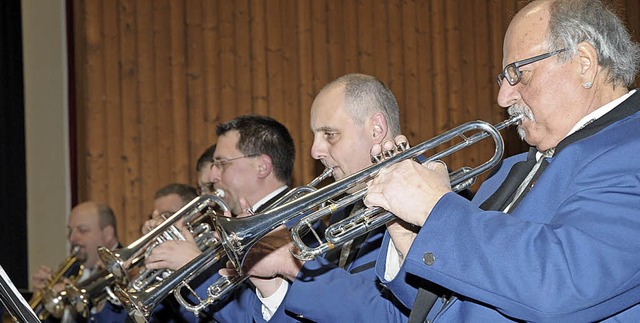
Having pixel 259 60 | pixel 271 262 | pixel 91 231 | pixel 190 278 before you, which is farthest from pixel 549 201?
pixel 259 60

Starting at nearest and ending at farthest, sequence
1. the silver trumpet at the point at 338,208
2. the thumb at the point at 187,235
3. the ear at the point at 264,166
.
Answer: the silver trumpet at the point at 338,208
the thumb at the point at 187,235
the ear at the point at 264,166

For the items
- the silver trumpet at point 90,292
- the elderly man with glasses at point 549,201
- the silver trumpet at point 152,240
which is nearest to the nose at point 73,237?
the silver trumpet at point 90,292

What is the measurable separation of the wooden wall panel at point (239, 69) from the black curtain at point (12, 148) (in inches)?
20.6

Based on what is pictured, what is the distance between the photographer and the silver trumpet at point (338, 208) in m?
2.48

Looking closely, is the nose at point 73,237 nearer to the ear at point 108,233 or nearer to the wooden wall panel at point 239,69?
the ear at point 108,233

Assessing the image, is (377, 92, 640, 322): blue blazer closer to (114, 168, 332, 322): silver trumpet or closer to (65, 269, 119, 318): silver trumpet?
(114, 168, 332, 322): silver trumpet

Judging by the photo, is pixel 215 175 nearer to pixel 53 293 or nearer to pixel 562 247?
pixel 53 293

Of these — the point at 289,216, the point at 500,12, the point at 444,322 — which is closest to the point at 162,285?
the point at 289,216

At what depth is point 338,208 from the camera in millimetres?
2609

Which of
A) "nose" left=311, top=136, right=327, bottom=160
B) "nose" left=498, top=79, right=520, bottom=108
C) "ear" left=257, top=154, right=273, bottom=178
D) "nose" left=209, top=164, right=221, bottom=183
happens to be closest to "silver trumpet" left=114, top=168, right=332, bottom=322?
"nose" left=311, top=136, right=327, bottom=160

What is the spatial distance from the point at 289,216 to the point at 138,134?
15.8 feet

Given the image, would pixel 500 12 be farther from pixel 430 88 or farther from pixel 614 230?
pixel 614 230

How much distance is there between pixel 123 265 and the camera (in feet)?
13.7

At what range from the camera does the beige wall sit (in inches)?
292
